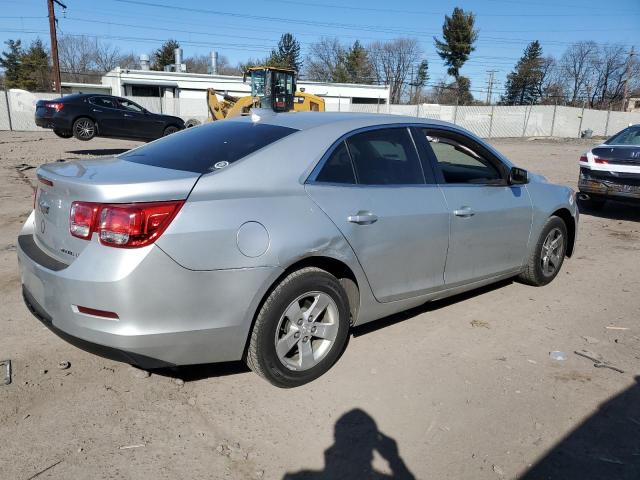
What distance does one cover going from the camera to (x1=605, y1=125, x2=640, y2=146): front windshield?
358 inches

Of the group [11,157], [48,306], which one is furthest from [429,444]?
[11,157]

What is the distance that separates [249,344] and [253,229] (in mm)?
679

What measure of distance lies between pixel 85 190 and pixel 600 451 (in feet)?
9.93

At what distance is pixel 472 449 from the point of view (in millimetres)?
2771

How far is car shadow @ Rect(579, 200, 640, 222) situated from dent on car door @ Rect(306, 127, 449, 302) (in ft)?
22.1

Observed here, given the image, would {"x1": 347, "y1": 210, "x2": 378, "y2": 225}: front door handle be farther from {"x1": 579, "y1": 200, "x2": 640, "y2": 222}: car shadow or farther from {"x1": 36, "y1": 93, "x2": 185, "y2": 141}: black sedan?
{"x1": 36, "y1": 93, "x2": 185, "y2": 141}: black sedan

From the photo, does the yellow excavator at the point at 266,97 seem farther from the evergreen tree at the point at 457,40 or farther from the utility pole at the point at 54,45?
the evergreen tree at the point at 457,40

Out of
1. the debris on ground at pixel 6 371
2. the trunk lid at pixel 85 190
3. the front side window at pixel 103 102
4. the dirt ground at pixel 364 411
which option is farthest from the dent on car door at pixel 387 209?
the front side window at pixel 103 102

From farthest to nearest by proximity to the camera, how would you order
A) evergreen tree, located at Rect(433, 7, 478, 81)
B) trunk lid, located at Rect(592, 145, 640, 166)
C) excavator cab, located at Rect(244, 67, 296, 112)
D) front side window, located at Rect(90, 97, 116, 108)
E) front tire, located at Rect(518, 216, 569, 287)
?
evergreen tree, located at Rect(433, 7, 478, 81) < excavator cab, located at Rect(244, 67, 296, 112) < front side window, located at Rect(90, 97, 116, 108) < trunk lid, located at Rect(592, 145, 640, 166) < front tire, located at Rect(518, 216, 569, 287)

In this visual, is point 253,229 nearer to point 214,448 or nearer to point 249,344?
point 249,344

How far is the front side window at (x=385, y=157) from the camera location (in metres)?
3.59

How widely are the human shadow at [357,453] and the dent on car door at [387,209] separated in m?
0.95

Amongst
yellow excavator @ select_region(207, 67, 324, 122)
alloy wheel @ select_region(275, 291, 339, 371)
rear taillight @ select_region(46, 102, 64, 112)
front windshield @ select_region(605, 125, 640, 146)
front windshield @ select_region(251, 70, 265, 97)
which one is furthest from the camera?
front windshield @ select_region(251, 70, 265, 97)

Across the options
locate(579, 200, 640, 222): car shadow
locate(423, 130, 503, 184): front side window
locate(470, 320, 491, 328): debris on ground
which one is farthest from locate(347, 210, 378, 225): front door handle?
locate(579, 200, 640, 222): car shadow
